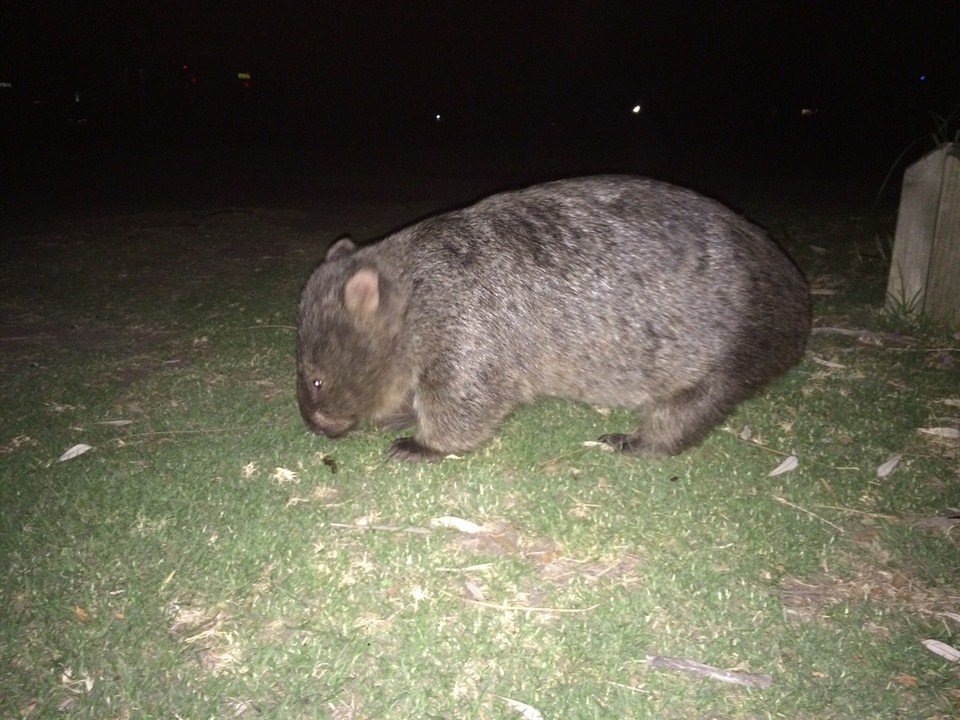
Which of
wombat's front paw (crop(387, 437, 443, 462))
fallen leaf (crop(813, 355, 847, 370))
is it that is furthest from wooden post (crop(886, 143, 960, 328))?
wombat's front paw (crop(387, 437, 443, 462))

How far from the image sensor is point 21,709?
2.46 metres

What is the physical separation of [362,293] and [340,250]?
0.70m

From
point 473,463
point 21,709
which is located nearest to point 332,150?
point 473,463

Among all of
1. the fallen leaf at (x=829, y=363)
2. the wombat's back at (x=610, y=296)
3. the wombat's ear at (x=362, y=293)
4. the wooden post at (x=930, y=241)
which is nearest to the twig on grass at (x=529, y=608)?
the wombat's back at (x=610, y=296)

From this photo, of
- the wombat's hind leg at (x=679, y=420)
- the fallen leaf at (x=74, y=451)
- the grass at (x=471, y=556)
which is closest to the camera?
the grass at (x=471, y=556)

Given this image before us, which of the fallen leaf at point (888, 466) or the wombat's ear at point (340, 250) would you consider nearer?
the fallen leaf at point (888, 466)

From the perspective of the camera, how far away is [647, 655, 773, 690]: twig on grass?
254 cm

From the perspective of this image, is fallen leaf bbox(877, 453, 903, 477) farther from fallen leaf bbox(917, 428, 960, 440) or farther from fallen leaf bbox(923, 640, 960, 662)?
fallen leaf bbox(923, 640, 960, 662)

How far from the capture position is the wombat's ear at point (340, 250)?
4.35m

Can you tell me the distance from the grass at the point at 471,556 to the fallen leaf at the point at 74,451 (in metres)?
0.08

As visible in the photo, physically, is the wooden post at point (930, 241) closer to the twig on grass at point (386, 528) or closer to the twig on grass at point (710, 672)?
the twig on grass at point (710, 672)

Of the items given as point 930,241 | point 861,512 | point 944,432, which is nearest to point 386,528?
point 861,512

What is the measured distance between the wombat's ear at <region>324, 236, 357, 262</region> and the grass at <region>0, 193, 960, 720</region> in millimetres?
862

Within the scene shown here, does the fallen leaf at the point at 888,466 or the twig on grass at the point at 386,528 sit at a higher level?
the fallen leaf at the point at 888,466
